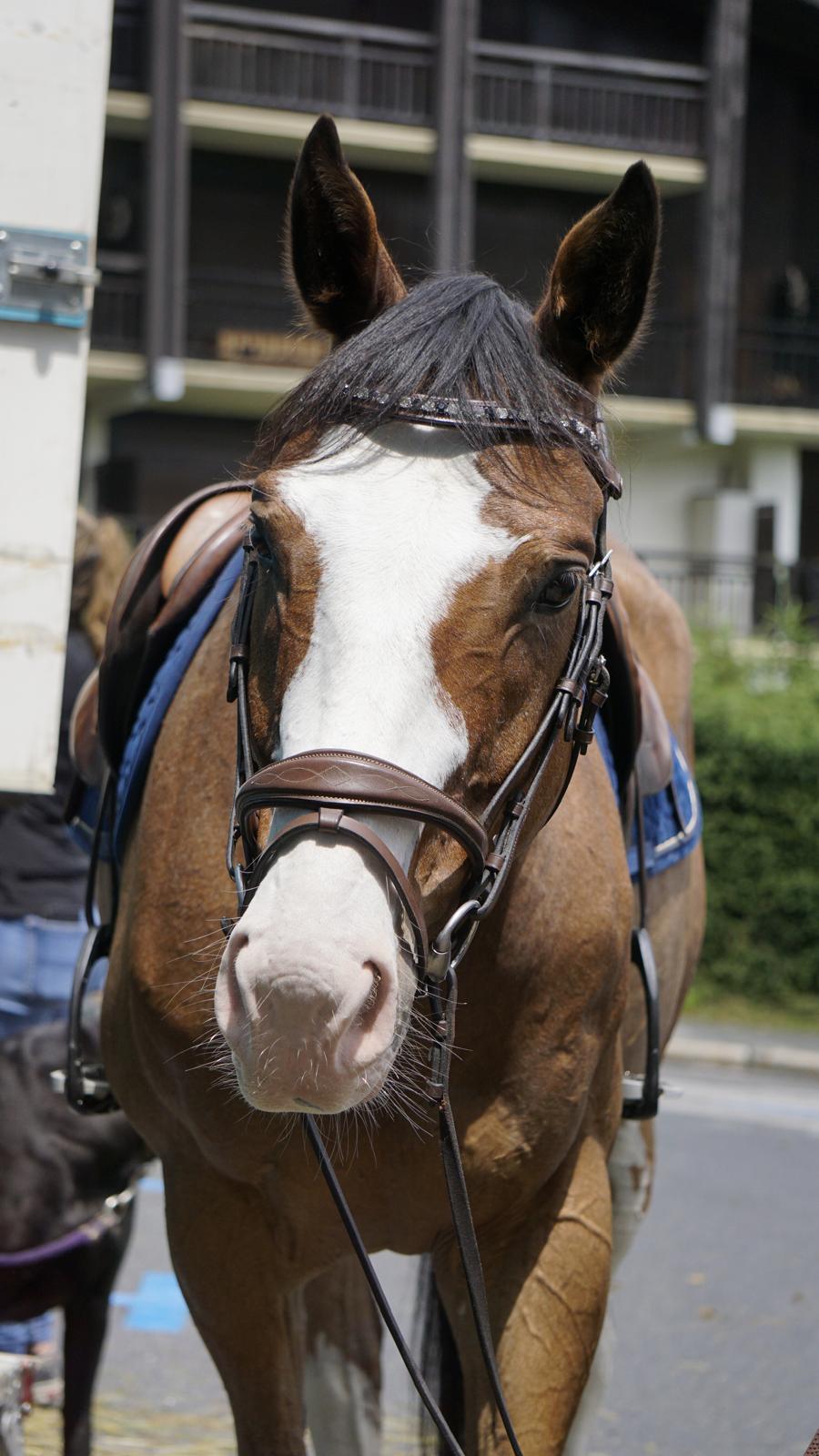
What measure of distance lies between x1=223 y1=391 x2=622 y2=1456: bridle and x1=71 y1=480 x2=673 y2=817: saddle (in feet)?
1.79

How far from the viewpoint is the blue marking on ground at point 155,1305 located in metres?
5.07

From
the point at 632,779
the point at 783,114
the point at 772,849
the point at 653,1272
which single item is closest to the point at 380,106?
the point at 783,114

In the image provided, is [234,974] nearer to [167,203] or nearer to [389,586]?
[389,586]

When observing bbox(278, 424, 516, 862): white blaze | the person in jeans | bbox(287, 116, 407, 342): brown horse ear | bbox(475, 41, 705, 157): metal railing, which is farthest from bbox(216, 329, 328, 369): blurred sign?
bbox(278, 424, 516, 862): white blaze

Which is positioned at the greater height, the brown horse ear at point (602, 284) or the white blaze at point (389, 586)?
the brown horse ear at point (602, 284)

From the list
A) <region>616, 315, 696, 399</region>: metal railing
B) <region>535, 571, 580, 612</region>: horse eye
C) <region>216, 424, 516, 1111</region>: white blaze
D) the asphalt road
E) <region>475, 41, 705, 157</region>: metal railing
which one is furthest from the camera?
<region>616, 315, 696, 399</region>: metal railing

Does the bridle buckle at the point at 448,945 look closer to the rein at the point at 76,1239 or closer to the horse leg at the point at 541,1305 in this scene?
the horse leg at the point at 541,1305

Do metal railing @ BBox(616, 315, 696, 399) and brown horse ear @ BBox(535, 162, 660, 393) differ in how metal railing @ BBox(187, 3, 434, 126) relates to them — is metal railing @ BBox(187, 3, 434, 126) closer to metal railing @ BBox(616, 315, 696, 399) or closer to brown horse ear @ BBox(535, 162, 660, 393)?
metal railing @ BBox(616, 315, 696, 399)

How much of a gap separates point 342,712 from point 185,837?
75 cm

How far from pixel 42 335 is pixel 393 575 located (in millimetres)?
1281

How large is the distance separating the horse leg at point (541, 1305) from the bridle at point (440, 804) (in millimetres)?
71

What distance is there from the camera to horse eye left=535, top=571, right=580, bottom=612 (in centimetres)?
203

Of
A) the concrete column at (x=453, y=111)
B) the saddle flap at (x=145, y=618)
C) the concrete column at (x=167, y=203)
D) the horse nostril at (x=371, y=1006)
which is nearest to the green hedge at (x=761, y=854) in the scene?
the saddle flap at (x=145, y=618)

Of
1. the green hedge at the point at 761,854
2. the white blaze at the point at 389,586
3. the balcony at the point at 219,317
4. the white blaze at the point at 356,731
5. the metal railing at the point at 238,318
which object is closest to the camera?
the white blaze at the point at 356,731
